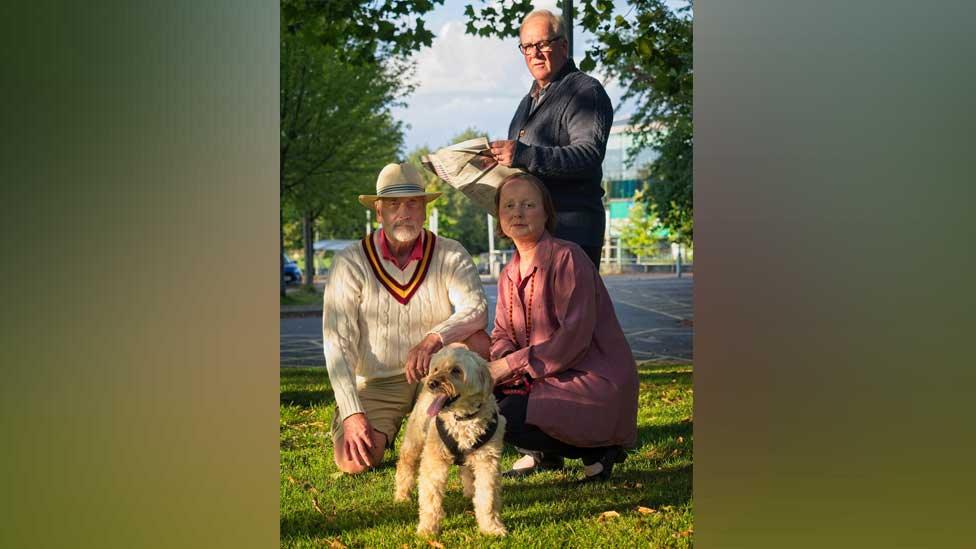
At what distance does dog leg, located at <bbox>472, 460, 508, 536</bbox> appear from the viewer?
369 centimetres

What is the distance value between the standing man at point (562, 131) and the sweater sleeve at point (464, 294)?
433 millimetres

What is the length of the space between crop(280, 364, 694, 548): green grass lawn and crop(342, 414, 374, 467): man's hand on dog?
9.6 inches

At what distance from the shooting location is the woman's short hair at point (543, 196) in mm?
3906

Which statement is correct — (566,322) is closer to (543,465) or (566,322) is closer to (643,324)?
(543,465)

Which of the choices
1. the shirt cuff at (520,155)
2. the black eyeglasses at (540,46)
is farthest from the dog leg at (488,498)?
the black eyeglasses at (540,46)

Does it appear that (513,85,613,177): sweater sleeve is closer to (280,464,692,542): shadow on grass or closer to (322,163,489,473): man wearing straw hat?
(322,163,489,473): man wearing straw hat

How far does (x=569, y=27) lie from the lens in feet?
14.4

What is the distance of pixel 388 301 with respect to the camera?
162 inches

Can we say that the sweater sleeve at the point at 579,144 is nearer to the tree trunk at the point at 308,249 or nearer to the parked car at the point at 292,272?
the tree trunk at the point at 308,249

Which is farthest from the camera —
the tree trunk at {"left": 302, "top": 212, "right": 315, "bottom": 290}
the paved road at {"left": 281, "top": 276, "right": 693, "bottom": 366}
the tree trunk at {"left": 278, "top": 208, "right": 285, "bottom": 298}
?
the tree trunk at {"left": 302, "top": 212, "right": 315, "bottom": 290}

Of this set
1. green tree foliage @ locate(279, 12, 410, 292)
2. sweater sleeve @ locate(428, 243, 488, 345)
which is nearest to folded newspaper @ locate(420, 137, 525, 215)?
sweater sleeve @ locate(428, 243, 488, 345)

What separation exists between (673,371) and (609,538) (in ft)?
18.9
